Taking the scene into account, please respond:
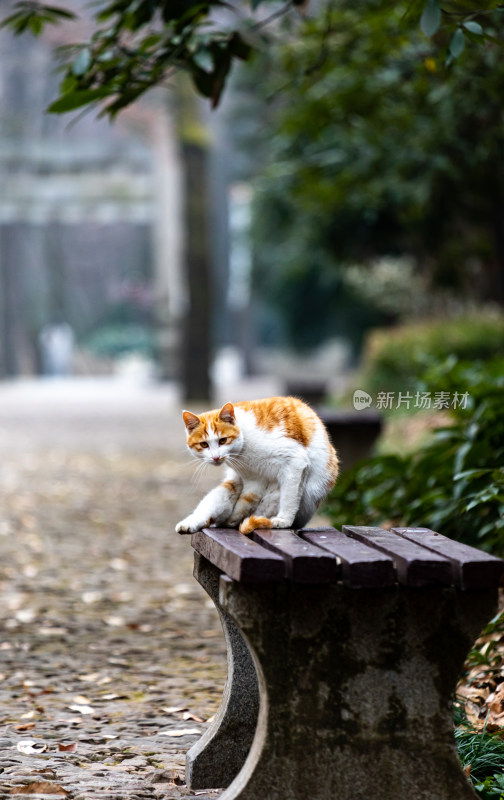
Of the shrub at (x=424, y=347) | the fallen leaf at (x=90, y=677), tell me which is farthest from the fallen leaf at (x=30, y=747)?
the shrub at (x=424, y=347)

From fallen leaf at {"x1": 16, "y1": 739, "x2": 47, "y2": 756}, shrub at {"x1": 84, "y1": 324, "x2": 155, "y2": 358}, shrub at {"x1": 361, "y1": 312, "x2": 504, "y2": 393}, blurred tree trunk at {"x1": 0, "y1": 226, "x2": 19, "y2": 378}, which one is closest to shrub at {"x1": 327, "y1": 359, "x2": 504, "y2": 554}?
fallen leaf at {"x1": 16, "y1": 739, "x2": 47, "y2": 756}

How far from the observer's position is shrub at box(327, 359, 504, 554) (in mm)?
5160

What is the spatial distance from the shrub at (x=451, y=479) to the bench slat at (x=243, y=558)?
5.25 feet

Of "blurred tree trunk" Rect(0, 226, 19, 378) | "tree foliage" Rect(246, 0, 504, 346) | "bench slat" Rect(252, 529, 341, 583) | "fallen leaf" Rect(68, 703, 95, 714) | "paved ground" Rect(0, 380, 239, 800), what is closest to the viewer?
"bench slat" Rect(252, 529, 341, 583)

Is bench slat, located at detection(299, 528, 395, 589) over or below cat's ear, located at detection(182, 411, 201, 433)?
below

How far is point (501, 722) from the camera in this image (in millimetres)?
3689

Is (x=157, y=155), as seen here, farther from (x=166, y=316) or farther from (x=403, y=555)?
(x=403, y=555)

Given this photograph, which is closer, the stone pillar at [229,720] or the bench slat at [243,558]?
the bench slat at [243,558]

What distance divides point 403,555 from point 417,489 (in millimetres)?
3428

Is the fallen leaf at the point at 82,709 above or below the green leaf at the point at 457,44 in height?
below

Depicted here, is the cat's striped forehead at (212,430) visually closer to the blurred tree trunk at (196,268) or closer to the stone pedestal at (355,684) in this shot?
the stone pedestal at (355,684)

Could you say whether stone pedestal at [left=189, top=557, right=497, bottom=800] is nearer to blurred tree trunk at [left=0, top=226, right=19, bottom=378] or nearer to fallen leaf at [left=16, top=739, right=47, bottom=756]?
fallen leaf at [left=16, top=739, right=47, bottom=756]

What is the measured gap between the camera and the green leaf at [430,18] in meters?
3.73

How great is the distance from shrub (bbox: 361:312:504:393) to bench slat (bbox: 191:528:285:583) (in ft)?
31.3
